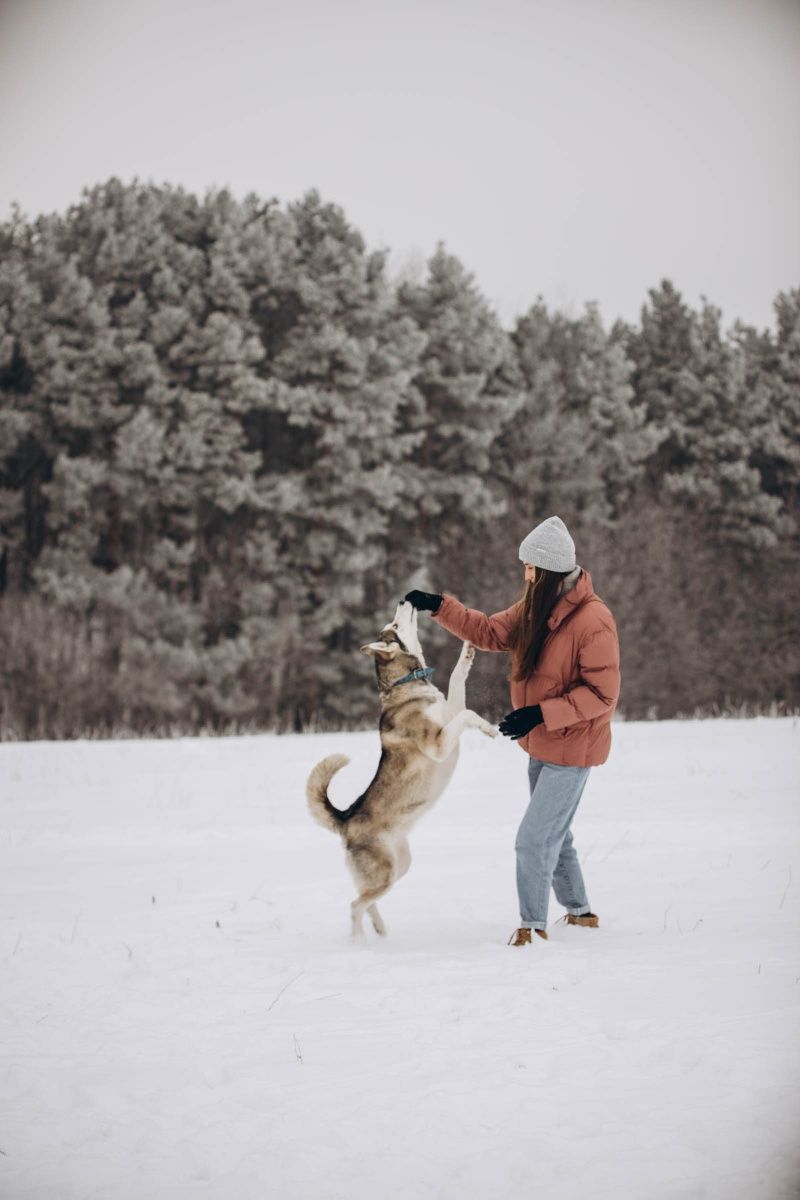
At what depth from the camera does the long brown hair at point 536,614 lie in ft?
17.0

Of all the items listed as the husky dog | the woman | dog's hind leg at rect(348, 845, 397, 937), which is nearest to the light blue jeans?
the woman

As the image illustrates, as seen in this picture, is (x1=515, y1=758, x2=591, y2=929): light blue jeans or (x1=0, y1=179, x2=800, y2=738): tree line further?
(x1=0, y1=179, x2=800, y2=738): tree line

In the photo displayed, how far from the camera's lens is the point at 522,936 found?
5.00m

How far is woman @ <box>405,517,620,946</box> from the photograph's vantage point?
5.02 meters

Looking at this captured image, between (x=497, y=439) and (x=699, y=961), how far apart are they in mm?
32408

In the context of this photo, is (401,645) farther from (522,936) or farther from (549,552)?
(522,936)

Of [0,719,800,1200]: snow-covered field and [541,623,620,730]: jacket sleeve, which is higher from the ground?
[541,623,620,730]: jacket sleeve

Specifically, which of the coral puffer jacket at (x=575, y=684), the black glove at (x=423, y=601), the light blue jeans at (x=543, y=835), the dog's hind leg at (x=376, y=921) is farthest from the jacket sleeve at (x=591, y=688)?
the dog's hind leg at (x=376, y=921)

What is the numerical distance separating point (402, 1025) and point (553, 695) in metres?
1.78

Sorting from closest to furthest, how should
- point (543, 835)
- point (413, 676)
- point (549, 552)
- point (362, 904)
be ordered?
point (543, 835) → point (549, 552) → point (362, 904) → point (413, 676)

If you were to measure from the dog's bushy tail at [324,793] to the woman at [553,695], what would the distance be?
3.04 ft

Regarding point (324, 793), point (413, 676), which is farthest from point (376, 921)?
point (413, 676)

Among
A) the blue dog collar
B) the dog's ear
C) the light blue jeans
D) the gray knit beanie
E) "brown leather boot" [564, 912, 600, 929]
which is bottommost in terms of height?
"brown leather boot" [564, 912, 600, 929]

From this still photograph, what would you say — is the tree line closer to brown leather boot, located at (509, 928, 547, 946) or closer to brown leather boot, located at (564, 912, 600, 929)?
brown leather boot, located at (564, 912, 600, 929)
